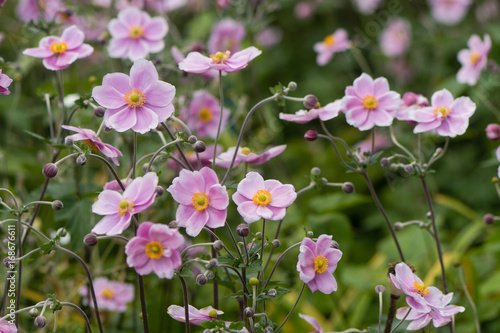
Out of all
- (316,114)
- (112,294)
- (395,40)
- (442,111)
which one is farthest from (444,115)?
(395,40)

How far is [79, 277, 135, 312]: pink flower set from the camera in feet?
7.23

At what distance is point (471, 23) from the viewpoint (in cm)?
477

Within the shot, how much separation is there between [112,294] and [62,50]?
3.21 feet

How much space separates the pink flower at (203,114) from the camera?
2.43m

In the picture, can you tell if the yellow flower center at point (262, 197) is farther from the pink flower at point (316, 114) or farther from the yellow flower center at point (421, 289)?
the yellow flower center at point (421, 289)

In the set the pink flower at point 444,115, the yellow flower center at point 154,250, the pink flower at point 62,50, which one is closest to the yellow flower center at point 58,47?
the pink flower at point 62,50

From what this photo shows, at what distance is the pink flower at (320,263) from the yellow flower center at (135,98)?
52 centimetres

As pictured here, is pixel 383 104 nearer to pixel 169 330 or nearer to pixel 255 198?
pixel 255 198

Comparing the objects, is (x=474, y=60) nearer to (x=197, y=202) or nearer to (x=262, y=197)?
(x=262, y=197)

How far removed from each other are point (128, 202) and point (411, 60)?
3792 millimetres

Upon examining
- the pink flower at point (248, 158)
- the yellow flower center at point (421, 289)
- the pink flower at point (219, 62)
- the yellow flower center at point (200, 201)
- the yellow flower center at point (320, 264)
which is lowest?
the yellow flower center at point (421, 289)

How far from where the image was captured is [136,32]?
6.93 ft

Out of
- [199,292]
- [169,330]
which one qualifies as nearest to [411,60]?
[199,292]

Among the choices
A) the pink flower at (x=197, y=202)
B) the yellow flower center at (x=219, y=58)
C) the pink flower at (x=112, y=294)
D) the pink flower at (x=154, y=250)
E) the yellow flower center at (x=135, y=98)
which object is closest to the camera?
the pink flower at (x=154, y=250)
